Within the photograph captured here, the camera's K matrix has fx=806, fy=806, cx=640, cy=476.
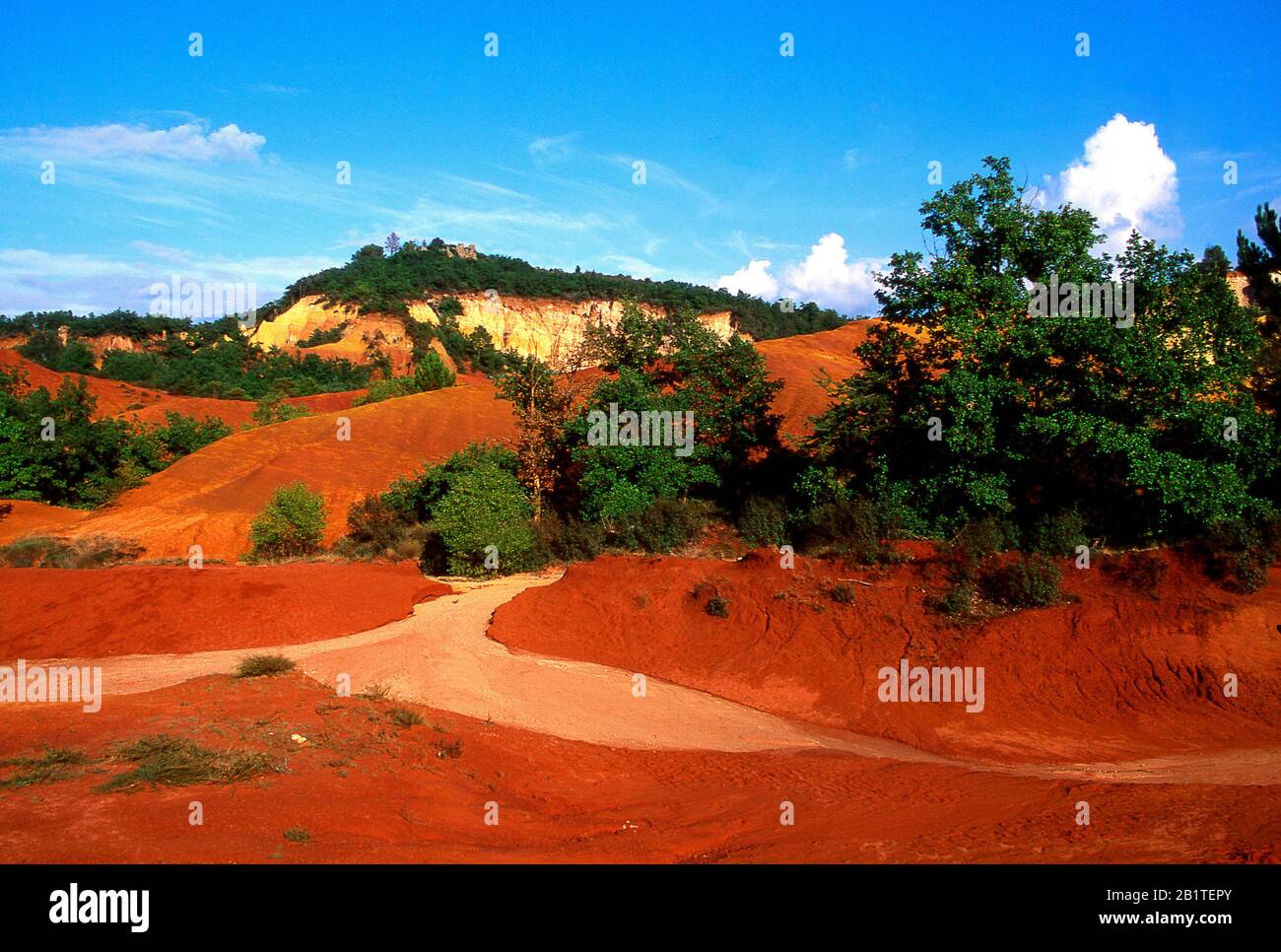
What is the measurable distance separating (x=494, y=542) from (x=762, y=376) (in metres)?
8.99

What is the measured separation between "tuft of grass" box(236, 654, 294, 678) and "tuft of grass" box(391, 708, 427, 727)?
3.39m

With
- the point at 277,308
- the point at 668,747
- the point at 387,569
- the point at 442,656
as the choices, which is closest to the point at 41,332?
the point at 277,308

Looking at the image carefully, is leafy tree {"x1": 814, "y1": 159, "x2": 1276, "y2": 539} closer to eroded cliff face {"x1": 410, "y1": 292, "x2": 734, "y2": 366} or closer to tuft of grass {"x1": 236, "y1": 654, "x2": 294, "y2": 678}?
tuft of grass {"x1": 236, "y1": 654, "x2": 294, "y2": 678}

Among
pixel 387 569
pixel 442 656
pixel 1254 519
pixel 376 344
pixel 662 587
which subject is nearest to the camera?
pixel 1254 519

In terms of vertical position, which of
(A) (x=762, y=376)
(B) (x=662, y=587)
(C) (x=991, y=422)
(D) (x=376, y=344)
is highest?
(D) (x=376, y=344)

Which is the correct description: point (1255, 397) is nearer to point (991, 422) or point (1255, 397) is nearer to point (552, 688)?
point (991, 422)

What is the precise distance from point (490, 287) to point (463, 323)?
25.8 feet

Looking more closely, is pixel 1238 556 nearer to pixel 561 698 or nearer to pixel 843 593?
pixel 843 593

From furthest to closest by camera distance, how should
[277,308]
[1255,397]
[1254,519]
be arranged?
[277,308] < [1255,397] < [1254,519]

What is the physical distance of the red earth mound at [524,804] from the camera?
231 inches

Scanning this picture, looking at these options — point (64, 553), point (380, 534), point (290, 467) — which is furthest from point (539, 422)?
point (290, 467)

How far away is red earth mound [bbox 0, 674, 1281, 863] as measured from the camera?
19.3ft

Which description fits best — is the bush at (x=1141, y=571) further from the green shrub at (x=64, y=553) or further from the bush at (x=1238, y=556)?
the green shrub at (x=64, y=553)

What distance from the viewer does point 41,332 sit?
77.5m
